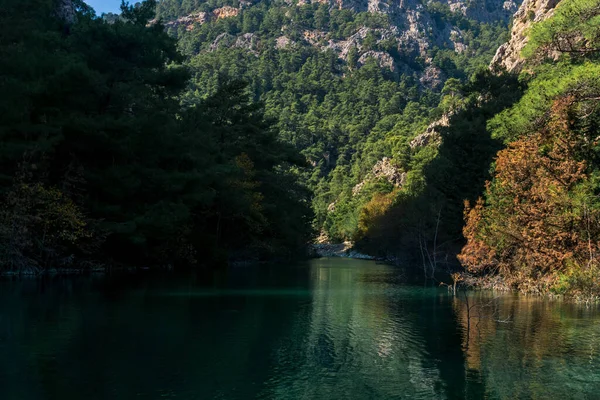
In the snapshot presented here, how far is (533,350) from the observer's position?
13352 mm

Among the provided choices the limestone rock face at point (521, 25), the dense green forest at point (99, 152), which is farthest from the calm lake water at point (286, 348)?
the limestone rock face at point (521, 25)

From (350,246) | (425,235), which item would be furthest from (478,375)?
(350,246)

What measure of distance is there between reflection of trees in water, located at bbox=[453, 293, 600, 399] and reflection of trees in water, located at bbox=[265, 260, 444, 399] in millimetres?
1128

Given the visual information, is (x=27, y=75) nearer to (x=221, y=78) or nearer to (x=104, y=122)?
(x=104, y=122)

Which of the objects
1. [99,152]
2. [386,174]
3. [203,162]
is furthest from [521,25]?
[99,152]

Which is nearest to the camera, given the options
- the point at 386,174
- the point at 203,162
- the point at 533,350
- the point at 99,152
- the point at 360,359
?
the point at 360,359

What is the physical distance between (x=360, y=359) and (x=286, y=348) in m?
1.87

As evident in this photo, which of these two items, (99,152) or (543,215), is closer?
(543,215)

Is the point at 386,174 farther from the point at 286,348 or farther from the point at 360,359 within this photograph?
the point at 360,359

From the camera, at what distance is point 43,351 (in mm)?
12312

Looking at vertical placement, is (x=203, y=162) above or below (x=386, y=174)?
below

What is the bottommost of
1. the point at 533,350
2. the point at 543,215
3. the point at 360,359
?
the point at 360,359

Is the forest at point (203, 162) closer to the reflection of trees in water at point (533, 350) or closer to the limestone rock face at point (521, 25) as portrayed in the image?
the reflection of trees in water at point (533, 350)

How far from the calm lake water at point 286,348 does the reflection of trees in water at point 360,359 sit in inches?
1.3
